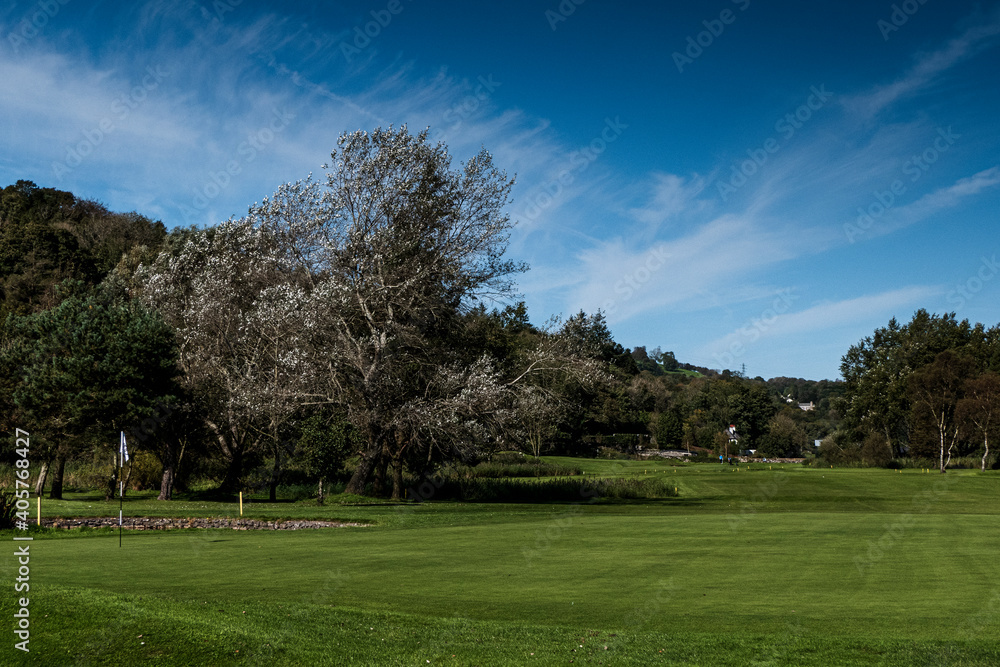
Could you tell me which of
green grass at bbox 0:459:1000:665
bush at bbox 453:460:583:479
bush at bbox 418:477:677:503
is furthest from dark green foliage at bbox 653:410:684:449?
green grass at bbox 0:459:1000:665

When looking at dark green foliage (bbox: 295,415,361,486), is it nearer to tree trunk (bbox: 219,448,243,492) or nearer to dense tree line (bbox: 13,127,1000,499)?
dense tree line (bbox: 13,127,1000,499)

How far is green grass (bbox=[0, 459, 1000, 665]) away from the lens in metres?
7.62

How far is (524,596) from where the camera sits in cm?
1039

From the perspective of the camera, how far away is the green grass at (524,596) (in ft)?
25.0

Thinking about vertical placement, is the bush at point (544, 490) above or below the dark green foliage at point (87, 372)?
below

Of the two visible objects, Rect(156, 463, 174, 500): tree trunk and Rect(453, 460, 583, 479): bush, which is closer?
Rect(156, 463, 174, 500): tree trunk

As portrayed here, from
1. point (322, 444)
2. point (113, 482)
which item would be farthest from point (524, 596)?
point (113, 482)

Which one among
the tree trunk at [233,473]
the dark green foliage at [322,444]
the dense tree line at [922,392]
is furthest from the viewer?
the dense tree line at [922,392]

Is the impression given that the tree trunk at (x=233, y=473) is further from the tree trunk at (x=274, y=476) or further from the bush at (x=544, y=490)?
the bush at (x=544, y=490)

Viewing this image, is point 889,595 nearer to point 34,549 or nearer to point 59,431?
point 34,549

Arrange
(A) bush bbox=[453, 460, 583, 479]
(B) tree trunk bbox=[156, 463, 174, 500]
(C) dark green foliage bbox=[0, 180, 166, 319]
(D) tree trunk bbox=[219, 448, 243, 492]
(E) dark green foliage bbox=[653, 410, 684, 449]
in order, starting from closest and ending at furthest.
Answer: (B) tree trunk bbox=[156, 463, 174, 500]
(D) tree trunk bbox=[219, 448, 243, 492]
(A) bush bbox=[453, 460, 583, 479]
(C) dark green foliage bbox=[0, 180, 166, 319]
(E) dark green foliage bbox=[653, 410, 684, 449]

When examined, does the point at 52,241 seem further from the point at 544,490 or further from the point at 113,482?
the point at 544,490

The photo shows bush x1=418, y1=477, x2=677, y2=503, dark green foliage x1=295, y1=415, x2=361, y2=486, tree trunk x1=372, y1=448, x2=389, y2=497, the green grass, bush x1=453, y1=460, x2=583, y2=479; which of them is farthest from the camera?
bush x1=453, y1=460, x2=583, y2=479

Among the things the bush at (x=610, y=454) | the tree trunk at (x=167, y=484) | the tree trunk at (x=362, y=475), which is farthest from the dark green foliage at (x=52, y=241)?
the bush at (x=610, y=454)
